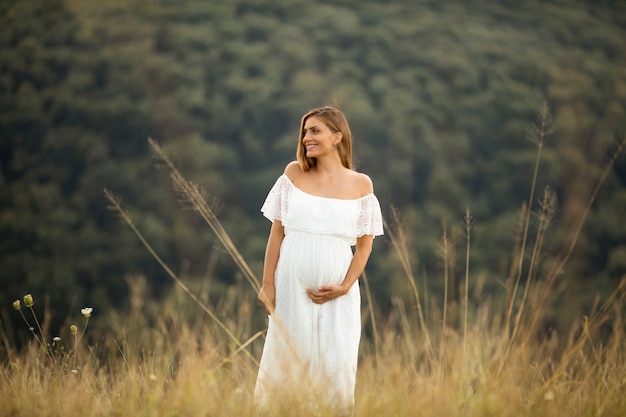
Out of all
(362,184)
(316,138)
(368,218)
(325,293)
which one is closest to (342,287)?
(325,293)

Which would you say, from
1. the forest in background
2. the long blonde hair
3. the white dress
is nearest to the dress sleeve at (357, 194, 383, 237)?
the white dress

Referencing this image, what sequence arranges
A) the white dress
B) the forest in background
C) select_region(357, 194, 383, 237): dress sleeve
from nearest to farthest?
1. the white dress
2. select_region(357, 194, 383, 237): dress sleeve
3. the forest in background

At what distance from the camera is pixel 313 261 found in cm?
297

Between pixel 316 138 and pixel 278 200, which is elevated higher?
pixel 316 138

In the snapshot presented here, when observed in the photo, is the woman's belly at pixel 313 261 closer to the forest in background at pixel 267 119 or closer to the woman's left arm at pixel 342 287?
the woman's left arm at pixel 342 287

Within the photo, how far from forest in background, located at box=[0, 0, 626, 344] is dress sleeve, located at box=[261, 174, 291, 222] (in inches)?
983

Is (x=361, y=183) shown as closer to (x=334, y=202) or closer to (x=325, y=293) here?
(x=334, y=202)

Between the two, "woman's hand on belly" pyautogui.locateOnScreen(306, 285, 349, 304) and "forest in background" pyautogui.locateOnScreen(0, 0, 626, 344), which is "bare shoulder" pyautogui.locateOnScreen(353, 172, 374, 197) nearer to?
"woman's hand on belly" pyautogui.locateOnScreen(306, 285, 349, 304)

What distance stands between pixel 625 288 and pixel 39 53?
41.8 m

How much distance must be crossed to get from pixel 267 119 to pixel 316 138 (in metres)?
37.8

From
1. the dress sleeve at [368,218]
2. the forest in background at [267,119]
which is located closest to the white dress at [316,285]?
the dress sleeve at [368,218]

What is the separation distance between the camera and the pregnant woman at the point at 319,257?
294 centimetres

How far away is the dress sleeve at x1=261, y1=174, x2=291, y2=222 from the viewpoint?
120 inches

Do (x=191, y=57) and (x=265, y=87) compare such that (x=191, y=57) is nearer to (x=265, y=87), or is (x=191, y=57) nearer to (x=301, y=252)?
(x=265, y=87)
